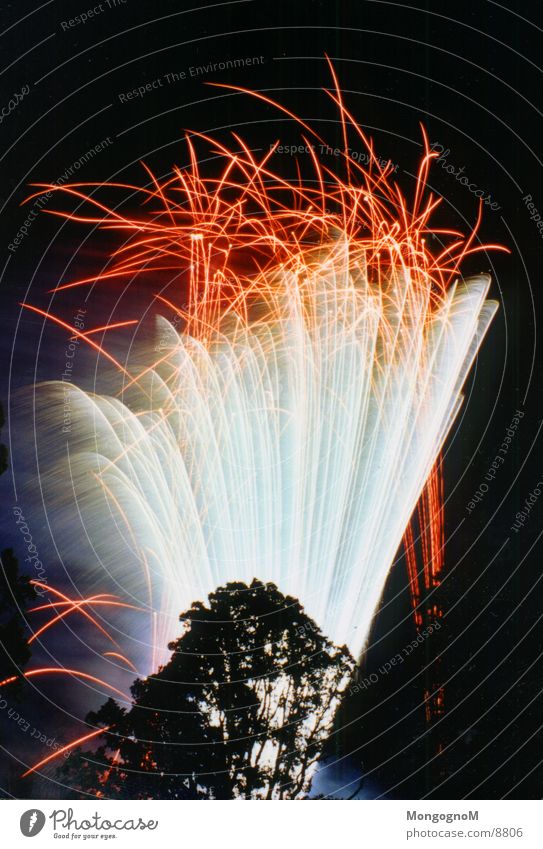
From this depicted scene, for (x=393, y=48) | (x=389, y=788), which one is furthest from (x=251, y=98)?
(x=389, y=788)

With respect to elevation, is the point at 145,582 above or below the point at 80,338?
below

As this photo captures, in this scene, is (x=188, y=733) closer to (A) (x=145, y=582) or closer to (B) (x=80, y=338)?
(A) (x=145, y=582)
